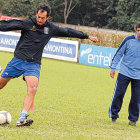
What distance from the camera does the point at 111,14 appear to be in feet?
227

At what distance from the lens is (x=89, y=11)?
241ft

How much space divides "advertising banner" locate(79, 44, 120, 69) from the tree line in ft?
109

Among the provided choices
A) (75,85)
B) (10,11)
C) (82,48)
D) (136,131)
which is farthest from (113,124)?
(10,11)

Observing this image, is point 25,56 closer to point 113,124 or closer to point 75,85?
point 113,124

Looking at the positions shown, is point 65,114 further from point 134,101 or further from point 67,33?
point 67,33

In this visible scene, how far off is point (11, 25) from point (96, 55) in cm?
2112

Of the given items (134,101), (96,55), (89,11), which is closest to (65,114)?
(134,101)

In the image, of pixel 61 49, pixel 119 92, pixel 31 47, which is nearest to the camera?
pixel 31 47

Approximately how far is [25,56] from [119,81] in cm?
236

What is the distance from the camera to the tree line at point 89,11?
62344 millimetres

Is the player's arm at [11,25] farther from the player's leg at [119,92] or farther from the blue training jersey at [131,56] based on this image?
the player's leg at [119,92]

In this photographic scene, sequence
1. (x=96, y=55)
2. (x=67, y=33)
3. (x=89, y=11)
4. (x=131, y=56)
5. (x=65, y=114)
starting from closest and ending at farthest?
(x=67, y=33), (x=131, y=56), (x=65, y=114), (x=96, y=55), (x=89, y=11)

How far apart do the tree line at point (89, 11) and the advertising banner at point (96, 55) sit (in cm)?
3330

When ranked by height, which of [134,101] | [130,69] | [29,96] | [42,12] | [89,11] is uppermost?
[42,12]
